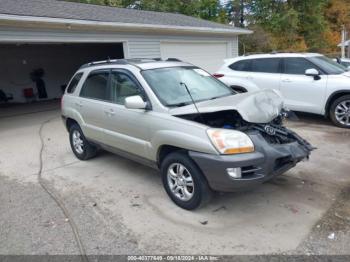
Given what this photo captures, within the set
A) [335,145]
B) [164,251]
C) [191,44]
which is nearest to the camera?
[164,251]

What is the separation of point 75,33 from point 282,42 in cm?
2157

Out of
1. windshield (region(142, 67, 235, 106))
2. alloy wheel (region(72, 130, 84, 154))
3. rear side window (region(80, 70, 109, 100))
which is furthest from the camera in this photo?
alloy wheel (region(72, 130, 84, 154))

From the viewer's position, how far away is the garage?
8829 millimetres

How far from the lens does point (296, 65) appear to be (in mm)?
7605

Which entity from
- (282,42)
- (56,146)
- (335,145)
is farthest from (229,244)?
(282,42)

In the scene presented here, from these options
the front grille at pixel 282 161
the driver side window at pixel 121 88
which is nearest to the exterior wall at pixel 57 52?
the driver side window at pixel 121 88

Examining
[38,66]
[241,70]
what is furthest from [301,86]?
[38,66]

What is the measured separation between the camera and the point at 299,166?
4875mm

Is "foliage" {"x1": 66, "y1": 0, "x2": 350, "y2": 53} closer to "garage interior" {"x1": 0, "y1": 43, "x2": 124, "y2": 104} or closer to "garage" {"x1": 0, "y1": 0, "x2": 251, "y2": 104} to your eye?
"garage interior" {"x1": 0, "y1": 43, "x2": 124, "y2": 104}

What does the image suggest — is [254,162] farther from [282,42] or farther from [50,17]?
[282,42]

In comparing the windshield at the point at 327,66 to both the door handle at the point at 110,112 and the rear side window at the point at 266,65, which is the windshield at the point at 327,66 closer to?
the rear side window at the point at 266,65

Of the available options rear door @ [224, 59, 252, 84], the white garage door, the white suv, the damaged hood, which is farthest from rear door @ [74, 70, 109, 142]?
the white garage door

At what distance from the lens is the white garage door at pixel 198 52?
12578 millimetres

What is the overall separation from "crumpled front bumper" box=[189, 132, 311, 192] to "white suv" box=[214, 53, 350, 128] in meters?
4.31
